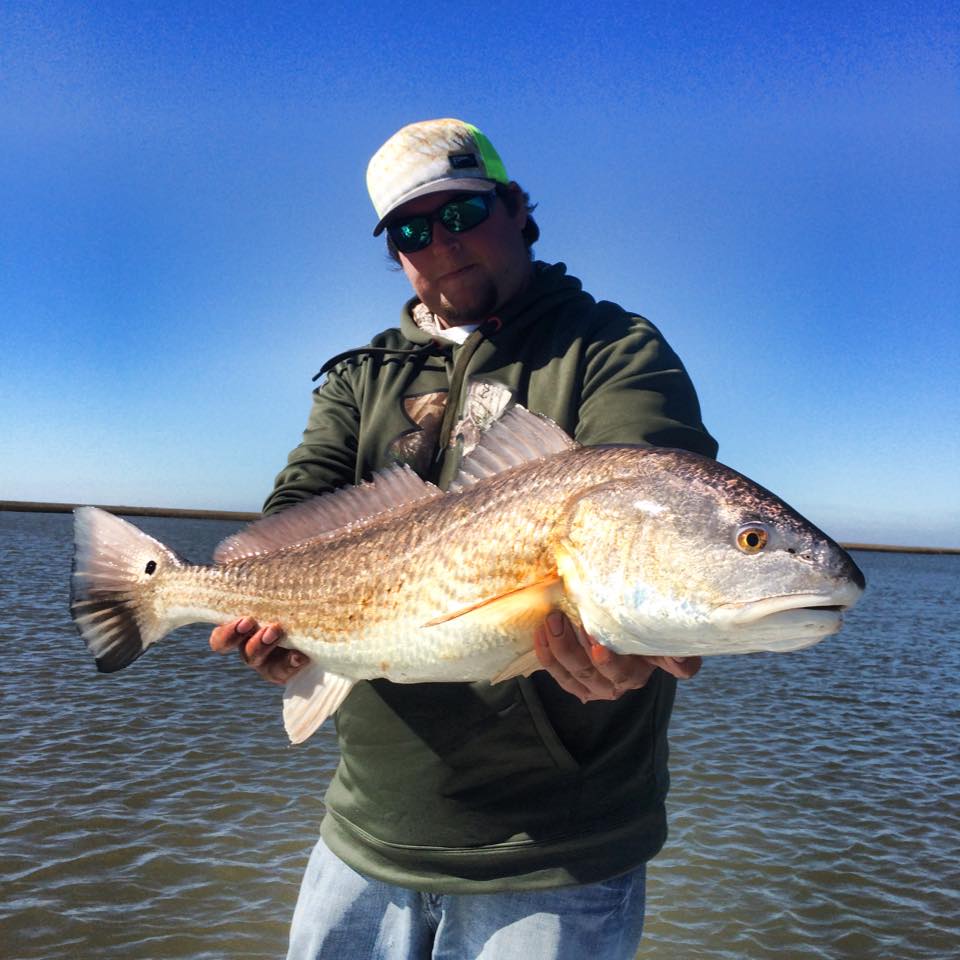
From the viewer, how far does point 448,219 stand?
139 inches

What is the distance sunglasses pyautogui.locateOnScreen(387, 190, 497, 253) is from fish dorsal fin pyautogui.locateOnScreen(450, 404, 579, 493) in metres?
1.09

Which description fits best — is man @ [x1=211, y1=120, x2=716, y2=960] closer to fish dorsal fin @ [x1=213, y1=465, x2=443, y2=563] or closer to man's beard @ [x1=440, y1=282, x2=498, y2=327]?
man's beard @ [x1=440, y1=282, x2=498, y2=327]

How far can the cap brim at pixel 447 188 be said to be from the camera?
3.47 m

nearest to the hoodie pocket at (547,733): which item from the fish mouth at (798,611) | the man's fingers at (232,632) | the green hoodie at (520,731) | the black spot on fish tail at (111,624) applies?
the green hoodie at (520,731)

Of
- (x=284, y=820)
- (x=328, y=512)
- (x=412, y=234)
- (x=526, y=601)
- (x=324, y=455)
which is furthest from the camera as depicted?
(x=284, y=820)

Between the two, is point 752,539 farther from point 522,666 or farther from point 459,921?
point 459,921

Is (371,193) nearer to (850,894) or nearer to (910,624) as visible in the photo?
(850,894)

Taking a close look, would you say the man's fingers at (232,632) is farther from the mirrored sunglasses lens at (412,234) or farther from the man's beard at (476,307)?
the mirrored sunglasses lens at (412,234)

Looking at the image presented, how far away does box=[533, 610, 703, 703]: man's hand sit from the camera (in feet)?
7.95

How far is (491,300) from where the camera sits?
142 inches

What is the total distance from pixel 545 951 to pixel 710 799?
26.9ft

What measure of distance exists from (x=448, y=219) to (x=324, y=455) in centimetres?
113

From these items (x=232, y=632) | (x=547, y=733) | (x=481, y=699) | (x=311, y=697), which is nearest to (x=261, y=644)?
(x=232, y=632)

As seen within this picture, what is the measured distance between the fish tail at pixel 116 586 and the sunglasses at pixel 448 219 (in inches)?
65.8
